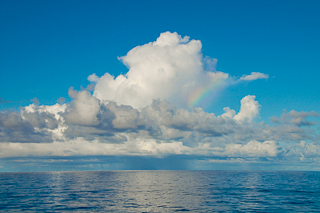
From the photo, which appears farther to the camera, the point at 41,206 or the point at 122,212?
the point at 41,206

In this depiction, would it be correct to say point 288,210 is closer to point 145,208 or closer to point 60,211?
point 145,208

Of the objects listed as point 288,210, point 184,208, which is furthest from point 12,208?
point 288,210

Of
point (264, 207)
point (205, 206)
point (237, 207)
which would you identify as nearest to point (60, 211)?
point (205, 206)

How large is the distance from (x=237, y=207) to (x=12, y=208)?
175 ft

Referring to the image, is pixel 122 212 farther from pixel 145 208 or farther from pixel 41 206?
pixel 41 206

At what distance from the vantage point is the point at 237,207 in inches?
2618

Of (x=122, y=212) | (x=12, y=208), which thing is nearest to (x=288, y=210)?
(x=122, y=212)

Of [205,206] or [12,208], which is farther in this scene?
[205,206]

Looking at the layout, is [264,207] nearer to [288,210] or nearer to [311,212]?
[288,210]

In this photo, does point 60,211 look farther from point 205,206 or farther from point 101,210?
point 205,206

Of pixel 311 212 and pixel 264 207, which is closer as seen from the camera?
pixel 311 212

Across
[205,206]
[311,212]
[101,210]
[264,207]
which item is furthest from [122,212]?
[311,212]

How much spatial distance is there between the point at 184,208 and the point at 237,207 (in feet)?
43.9

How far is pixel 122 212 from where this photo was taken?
194ft
